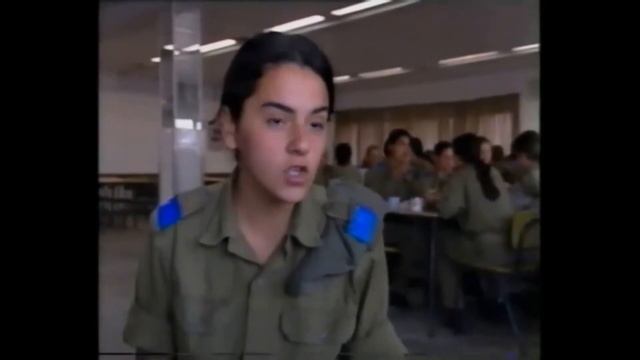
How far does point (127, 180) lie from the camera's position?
6.56 ft

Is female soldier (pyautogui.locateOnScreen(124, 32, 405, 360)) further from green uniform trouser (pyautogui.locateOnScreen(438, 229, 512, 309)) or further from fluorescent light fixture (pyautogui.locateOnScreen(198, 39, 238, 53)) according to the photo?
green uniform trouser (pyautogui.locateOnScreen(438, 229, 512, 309))

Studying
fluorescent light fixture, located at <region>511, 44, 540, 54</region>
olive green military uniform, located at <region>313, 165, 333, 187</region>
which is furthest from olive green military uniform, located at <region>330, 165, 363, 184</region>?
fluorescent light fixture, located at <region>511, 44, 540, 54</region>

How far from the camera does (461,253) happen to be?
1.97 meters

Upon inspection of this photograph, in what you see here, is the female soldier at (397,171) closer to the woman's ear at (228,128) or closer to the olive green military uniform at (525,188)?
the olive green military uniform at (525,188)

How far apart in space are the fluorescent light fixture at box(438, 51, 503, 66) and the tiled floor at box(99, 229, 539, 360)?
Answer: 76 cm

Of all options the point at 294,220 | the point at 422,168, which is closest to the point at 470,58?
the point at 422,168

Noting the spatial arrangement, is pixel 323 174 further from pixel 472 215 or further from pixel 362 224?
pixel 472 215

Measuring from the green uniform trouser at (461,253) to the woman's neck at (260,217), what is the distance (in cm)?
48

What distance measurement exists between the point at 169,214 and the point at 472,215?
0.92 meters

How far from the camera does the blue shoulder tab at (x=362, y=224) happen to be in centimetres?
198

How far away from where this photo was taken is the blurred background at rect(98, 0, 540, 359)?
1.93 meters

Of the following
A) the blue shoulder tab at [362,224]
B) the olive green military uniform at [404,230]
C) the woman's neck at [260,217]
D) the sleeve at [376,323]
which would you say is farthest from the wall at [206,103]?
the sleeve at [376,323]
